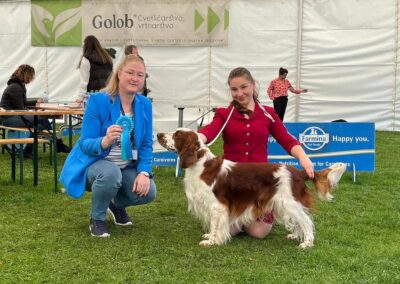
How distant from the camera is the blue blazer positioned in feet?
11.6

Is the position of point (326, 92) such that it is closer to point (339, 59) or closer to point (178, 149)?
point (339, 59)

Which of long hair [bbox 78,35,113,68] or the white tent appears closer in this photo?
long hair [bbox 78,35,113,68]

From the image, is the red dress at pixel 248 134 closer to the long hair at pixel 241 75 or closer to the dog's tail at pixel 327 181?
the long hair at pixel 241 75

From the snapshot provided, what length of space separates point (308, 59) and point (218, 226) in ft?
30.9

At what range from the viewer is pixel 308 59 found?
1223 centimetres

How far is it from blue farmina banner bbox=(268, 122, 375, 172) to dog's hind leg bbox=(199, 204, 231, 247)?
243cm

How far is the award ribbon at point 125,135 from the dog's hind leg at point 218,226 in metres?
0.69

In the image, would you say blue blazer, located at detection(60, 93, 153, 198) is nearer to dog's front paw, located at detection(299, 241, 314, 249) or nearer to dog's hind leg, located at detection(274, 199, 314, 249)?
dog's hind leg, located at detection(274, 199, 314, 249)

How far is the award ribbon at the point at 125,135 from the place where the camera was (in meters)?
3.48

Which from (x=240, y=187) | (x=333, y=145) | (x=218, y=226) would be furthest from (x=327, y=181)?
(x=333, y=145)

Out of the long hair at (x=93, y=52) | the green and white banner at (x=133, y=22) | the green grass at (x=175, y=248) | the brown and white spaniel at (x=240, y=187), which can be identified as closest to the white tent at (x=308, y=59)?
the green and white banner at (x=133, y=22)

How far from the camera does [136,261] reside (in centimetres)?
313

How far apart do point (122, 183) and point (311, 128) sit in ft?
9.27

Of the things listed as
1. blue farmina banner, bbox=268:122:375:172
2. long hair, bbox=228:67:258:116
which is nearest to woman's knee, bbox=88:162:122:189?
long hair, bbox=228:67:258:116
